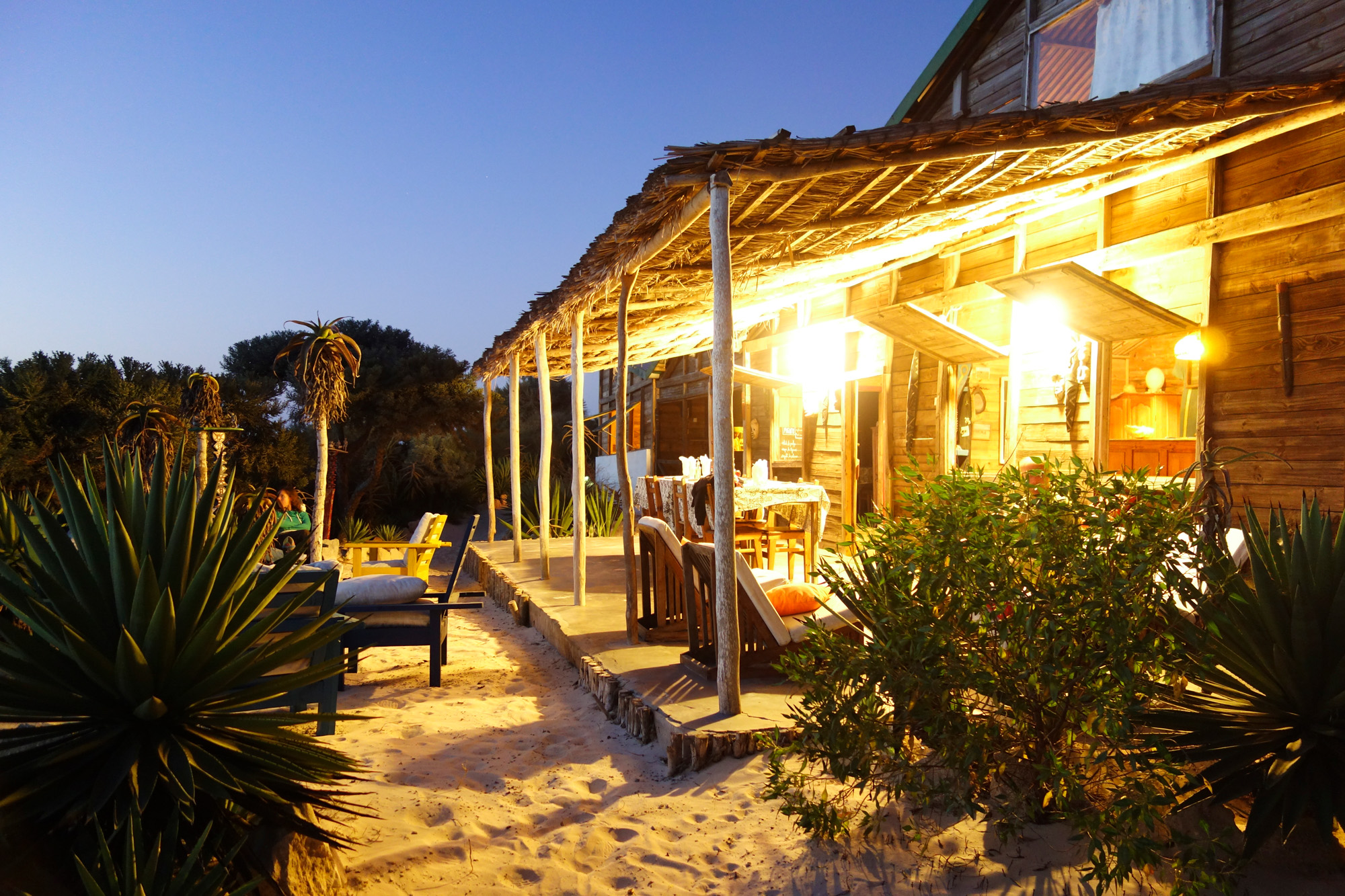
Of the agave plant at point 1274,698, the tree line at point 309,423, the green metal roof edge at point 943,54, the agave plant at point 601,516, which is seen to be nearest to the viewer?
the agave plant at point 1274,698

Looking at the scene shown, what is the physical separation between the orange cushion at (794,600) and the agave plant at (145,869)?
3.21 m

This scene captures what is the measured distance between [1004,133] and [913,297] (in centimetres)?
443

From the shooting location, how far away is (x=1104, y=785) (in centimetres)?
243

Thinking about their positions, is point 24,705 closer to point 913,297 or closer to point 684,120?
point 913,297

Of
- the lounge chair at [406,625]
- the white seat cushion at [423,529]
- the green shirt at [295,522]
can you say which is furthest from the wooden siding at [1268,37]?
the green shirt at [295,522]

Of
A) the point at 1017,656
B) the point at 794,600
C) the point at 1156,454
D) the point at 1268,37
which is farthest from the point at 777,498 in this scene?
the point at 1017,656

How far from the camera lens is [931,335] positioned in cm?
723

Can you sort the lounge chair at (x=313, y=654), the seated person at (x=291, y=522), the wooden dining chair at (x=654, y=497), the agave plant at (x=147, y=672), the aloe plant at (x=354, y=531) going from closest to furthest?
the agave plant at (x=147, y=672) → the lounge chair at (x=313, y=654) → the seated person at (x=291, y=522) → the wooden dining chair at (x=654, y=497) → the aloe plant at (x=354, y=531)

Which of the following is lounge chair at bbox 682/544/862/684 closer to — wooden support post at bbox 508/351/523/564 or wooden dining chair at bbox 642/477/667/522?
wooden dining chair at bbox 642/477/667/522

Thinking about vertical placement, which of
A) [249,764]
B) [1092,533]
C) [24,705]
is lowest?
[249,764]

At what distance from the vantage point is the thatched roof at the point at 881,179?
11.9 ft

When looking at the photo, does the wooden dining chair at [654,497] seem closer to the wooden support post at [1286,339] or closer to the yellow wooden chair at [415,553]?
the yellow wooden chair at [415,553]

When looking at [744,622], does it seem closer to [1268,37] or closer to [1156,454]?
[1156,454]

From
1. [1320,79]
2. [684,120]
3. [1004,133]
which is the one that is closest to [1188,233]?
[1320,79]
